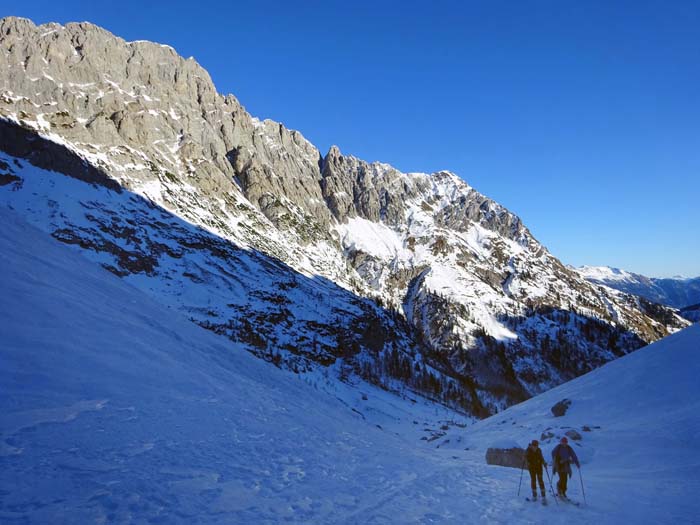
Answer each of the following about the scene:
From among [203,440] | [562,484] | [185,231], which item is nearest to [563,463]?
[562,484]

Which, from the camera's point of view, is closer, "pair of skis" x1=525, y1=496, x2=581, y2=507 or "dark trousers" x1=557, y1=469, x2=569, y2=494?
"pair of skis" x1=525, y1=496, x2=581, y2=507

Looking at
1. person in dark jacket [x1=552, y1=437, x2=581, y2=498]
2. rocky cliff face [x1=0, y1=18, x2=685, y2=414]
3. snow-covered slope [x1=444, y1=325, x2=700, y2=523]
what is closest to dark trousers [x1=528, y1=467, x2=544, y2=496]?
person in dark jacket [x1=552, y1=437, x2=581, y2=498]

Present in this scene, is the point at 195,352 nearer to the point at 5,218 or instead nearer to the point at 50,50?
the point at 5,218

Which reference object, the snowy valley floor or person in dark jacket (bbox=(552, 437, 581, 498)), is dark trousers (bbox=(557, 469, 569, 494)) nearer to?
person in dark jacket (bbox=(552, 437, 581, 498))

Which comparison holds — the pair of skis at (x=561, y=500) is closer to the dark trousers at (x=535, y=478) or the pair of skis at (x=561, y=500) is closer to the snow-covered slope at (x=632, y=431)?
the dark trousers at (x=535, y=478)

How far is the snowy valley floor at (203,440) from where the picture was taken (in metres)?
8.55

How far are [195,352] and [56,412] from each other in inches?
612

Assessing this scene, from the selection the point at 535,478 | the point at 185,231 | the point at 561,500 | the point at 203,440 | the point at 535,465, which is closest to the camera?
the point at 203,440

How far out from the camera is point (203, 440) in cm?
1303

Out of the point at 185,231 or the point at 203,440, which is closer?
the point at 203,440

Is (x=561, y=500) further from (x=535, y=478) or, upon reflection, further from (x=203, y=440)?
(x=203, y=440)

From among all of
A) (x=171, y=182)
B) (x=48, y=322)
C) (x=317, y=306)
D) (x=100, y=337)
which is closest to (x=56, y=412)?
(x=48, y=322)

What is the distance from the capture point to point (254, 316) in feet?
353

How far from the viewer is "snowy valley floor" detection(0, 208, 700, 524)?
336 inches
